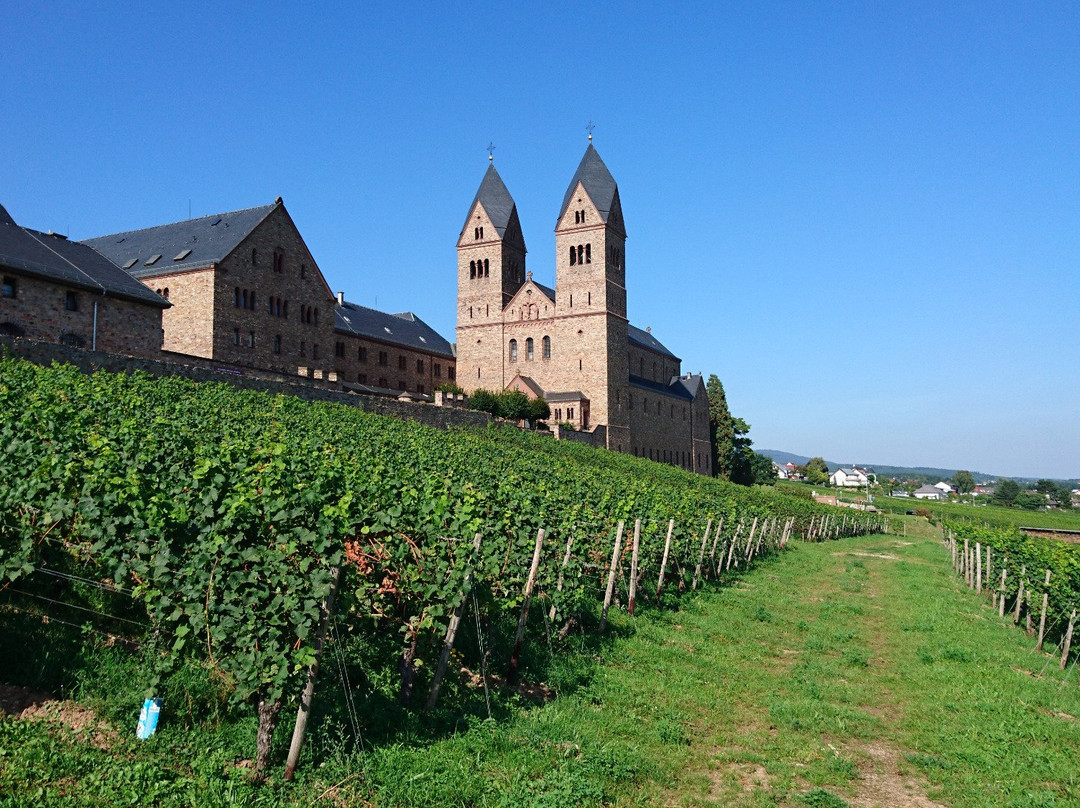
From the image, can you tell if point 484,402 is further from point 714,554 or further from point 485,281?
point 714,554

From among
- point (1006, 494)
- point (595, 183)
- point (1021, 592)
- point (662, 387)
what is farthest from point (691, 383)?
point (1006, 494)

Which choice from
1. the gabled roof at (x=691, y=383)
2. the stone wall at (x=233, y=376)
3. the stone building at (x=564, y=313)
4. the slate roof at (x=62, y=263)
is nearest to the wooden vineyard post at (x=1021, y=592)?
the stone wall at (x=233, y=376)

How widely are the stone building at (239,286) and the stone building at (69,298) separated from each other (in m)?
4.71

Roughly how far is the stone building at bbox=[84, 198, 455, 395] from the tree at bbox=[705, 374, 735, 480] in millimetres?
48389

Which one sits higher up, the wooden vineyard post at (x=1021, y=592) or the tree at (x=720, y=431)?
the tree at (x=720, y=431)

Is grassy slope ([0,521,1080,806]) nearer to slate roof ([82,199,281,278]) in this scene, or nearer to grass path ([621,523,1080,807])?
grass path ([621,523,1080,807])

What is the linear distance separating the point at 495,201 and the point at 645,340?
24.9m

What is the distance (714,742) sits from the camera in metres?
8.57

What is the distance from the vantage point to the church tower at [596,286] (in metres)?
57.6

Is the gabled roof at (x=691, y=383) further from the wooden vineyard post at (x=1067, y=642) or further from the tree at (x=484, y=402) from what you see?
the wooden vineyard post at (x=1067, y=642)

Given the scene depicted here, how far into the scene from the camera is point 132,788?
5664 millimetres

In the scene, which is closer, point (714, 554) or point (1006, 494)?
point (714, 554)

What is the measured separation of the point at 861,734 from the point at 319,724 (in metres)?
6.08

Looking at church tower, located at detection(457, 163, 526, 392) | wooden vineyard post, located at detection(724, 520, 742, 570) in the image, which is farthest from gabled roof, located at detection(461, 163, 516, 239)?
wooden vineyard post, located at detection(724, 520, 742, 570)
